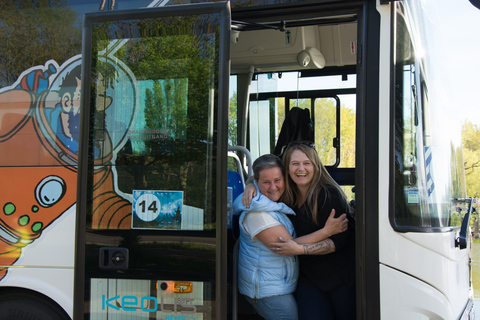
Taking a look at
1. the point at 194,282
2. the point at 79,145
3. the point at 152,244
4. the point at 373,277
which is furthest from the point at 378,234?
the point at 79,145

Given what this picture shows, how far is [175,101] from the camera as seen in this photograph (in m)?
2.29

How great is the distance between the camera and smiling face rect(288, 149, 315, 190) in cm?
271

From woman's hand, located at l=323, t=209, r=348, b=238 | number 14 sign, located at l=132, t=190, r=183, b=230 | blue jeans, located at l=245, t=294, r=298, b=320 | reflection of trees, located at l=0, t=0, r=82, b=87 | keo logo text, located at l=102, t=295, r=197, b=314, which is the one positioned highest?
reflection of trees, located at l=0, t=0, r=82, b=87

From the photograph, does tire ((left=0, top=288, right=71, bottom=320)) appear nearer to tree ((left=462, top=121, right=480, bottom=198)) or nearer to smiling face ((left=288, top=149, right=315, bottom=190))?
smiling face ((left=288, top=149, right=315, bottom=190))

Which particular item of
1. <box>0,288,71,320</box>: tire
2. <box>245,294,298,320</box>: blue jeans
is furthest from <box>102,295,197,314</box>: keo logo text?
<box>245,294,298,320</box>: blue jeans

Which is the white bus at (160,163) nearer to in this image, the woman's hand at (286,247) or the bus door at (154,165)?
the bus door at (154,165)

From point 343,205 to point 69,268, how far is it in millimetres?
1643

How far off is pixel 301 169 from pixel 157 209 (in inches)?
38.6

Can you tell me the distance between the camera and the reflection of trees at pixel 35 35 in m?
2.41

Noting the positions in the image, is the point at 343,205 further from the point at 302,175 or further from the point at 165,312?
the point at 165,312

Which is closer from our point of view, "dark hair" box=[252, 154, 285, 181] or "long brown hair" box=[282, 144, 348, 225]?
"long brown hair" box=[282, 144, 348, 225]

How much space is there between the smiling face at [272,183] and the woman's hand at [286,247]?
1.11 ft

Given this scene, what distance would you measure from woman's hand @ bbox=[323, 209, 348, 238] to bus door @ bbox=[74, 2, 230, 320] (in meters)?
0.66

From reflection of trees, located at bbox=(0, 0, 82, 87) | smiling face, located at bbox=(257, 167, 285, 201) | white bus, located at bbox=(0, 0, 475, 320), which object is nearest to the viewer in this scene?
white bus, located at bbox=(0, 0, 475, 320)
